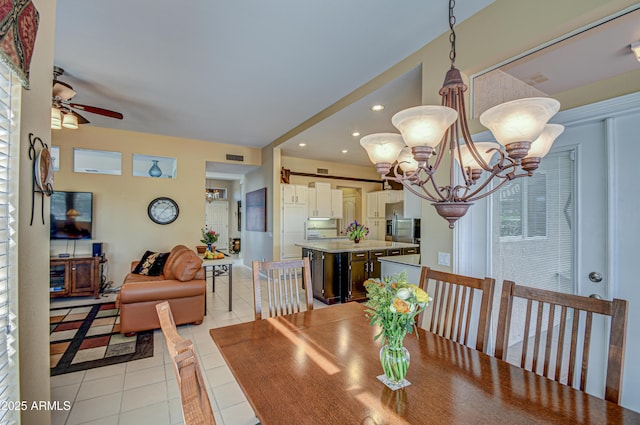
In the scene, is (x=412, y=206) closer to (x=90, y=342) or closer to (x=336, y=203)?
(x=90, y=342)

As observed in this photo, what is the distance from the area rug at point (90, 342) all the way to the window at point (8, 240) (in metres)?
2.08

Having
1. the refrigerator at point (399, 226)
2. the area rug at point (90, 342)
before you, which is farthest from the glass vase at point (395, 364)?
the refrigerator at point (399, 226)

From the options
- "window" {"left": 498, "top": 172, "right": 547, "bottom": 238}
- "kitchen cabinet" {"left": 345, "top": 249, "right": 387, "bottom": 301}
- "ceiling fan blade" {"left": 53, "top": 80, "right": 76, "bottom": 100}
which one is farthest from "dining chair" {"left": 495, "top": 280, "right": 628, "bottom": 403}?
"ceiling fan blade" {"left": 53, "top": 80, "right": 76, "bottom": 100}

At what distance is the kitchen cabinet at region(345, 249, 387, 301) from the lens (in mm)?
4707

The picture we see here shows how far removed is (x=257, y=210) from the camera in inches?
273

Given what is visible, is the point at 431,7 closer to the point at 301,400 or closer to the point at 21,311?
the point at 301,400

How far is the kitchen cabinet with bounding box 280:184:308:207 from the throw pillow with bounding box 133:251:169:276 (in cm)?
281

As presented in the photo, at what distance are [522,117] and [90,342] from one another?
435cm

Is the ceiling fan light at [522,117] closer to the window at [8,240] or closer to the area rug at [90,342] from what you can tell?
the window at [8,240]

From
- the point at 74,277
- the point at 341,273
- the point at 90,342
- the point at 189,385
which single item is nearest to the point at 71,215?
the point at 74,277

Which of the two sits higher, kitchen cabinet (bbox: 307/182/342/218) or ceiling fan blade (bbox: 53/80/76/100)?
ceiling fan blade (bbox: 53/80/76/100)

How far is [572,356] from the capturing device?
1.23 metres

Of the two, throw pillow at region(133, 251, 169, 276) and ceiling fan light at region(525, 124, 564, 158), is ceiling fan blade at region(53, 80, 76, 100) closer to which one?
throw pillow at region(133, 251, 169, 276)

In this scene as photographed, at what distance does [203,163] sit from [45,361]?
5.00m
